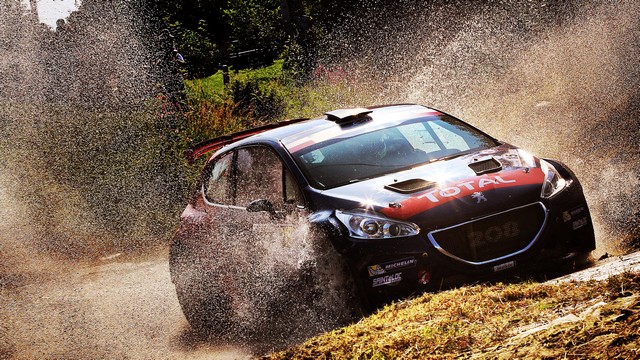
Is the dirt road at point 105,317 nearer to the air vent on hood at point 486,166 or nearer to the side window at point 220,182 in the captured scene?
the air vent on hood at point 486,166

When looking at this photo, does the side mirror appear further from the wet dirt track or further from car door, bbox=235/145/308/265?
the wet dirt track

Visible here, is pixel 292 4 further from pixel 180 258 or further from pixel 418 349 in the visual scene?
pixel 418 349

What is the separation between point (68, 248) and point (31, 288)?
2.08 metres

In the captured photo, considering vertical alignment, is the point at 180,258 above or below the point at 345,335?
below

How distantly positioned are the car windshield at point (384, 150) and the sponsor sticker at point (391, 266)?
1.03m

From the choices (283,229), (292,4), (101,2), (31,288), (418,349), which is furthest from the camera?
(292,4)

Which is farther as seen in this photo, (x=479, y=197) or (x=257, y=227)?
(x=257, y=227)

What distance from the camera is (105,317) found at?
858cm

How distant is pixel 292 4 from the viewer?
2158 centimetres

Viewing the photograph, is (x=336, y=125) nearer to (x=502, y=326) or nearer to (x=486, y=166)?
(x=486, y=166)

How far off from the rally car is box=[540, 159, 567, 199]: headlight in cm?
1

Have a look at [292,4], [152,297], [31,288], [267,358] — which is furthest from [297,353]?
[292,4]

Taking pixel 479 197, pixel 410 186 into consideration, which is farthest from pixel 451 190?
pixel 410 186

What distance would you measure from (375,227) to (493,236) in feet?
2.57
